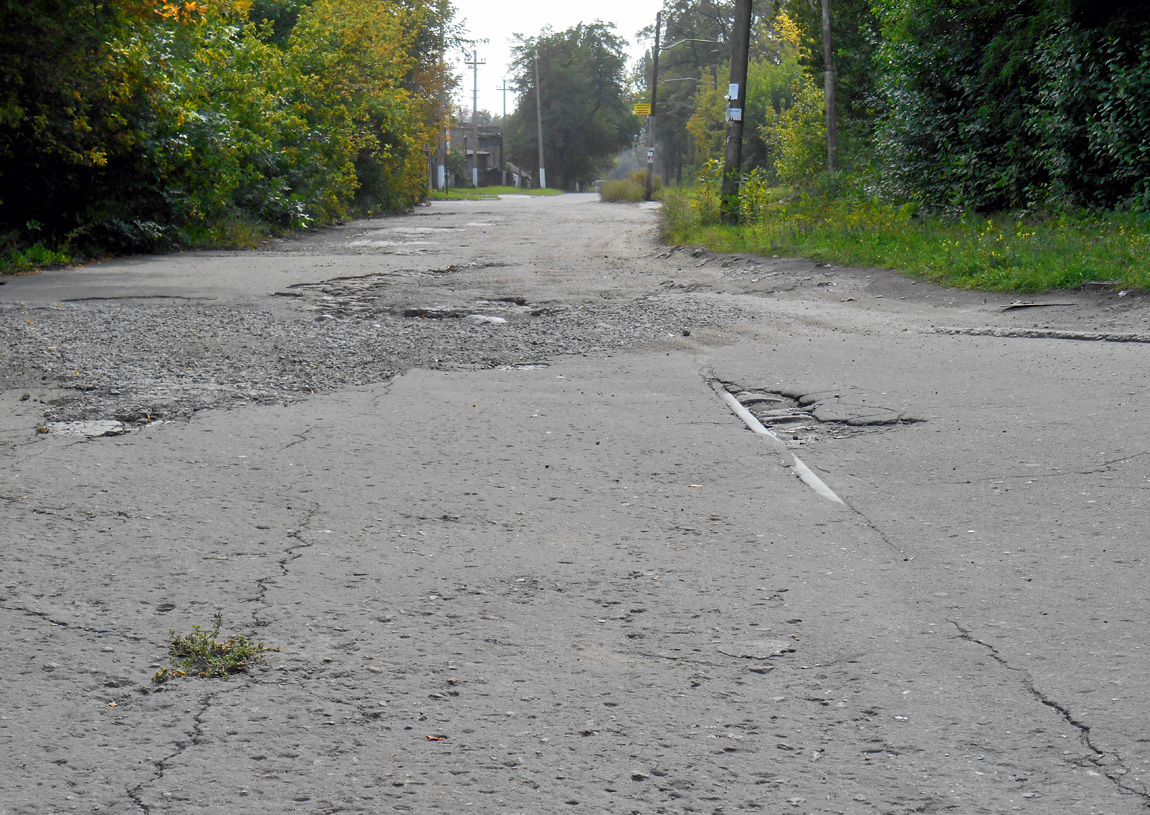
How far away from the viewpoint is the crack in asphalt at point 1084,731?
8.63ft

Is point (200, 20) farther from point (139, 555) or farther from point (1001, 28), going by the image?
point (139, 555)

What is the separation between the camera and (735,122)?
20969mm

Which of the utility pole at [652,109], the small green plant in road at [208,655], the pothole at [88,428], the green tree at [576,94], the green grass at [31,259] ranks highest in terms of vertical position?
the green tree at [576,94]

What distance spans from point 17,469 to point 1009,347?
7.47 meters

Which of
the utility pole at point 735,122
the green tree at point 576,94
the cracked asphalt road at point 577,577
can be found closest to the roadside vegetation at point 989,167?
the utility pole at point 735,122

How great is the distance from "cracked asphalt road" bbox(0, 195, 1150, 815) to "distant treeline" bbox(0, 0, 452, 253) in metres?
8.10

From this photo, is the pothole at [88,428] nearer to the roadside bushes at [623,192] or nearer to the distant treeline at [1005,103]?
the distant treeline at [1005,103]

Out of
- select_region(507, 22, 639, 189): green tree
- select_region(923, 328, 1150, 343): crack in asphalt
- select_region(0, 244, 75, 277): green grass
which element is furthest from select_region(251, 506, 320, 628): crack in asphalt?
select_region(507, 22, 639, 189): green tree

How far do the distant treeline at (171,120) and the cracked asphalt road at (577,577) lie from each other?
8103mm

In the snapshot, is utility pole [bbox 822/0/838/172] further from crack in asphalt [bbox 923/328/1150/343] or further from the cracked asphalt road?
the cracked asphalt road

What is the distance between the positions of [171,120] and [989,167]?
14142 mm

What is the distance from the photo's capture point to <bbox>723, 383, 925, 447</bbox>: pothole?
641cm

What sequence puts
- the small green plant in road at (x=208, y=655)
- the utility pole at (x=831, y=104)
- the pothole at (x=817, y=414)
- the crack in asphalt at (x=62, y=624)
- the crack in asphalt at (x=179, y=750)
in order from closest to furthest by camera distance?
1. the crack in asphalt at (x=179, y=750)
2. the small green plant in road at (x=208, y=655)
3. the crack in asphalt at (x=62, y=624)
4. the pothole at (x=817, y=414)
5. the utility pole at (x=831, y=104)

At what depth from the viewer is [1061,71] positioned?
50.3 feet
